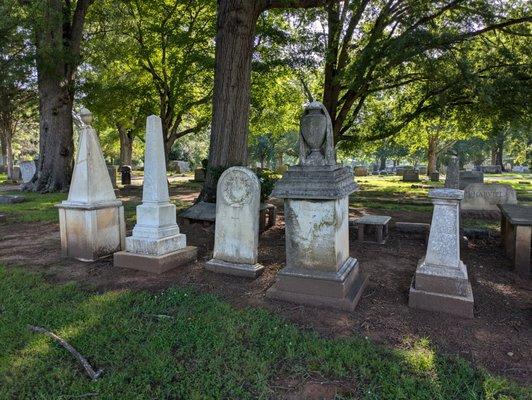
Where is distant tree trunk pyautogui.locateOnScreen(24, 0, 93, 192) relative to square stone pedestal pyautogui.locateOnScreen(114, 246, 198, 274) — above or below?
above

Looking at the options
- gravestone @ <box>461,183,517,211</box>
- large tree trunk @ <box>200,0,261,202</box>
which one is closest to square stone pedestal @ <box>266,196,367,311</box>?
large tree trunk @ <box>200,0,261,202</box>

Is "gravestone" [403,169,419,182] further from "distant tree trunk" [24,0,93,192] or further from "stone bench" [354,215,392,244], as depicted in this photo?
"distant tree trunk" [24,0,93,192]

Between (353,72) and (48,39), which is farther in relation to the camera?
(48,39)

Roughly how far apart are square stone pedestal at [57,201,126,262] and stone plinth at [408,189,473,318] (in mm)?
4596

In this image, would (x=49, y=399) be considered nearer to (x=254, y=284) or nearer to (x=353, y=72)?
(x=254, y=284)

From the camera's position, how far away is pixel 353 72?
11055 millimetres

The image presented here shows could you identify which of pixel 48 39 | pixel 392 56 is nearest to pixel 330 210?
pixel 392 56

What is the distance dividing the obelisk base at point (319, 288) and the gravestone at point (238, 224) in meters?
0.79

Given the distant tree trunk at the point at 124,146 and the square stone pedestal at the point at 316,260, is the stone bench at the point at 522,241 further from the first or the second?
the distant tree trunk at the point at 124,146

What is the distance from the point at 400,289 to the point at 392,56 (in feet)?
25.1

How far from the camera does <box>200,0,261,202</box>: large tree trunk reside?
8094 mm

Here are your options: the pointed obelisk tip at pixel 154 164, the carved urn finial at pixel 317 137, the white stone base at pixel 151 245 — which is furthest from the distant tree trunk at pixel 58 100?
the carved urn finial at pixel 317 137

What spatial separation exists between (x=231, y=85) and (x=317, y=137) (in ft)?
15.3

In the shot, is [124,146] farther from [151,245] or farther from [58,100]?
[151,245]
